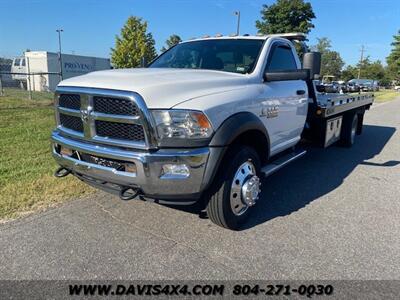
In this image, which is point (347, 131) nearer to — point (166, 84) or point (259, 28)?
point (166, 84)

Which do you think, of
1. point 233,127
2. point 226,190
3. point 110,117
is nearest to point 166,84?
point 110,117

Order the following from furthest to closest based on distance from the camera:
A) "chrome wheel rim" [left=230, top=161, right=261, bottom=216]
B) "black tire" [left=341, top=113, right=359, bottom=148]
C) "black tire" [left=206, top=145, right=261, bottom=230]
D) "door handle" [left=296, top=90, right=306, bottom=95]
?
"black tire" [left=341, top=113, right=359, bottom=148]
"door handle" [left=296, top=90, right=306, bottom=95]
"chrome wheel rim" [left=230, top=161, right=261, bottom=216]
"black tire" [left=206, top=145, right=261, bottom=230]

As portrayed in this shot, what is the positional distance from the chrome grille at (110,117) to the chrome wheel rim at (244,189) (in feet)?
3.52

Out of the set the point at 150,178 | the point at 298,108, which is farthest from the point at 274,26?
the point at 150,178

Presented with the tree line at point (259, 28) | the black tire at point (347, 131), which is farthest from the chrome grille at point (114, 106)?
the tree line at point (259, 28)

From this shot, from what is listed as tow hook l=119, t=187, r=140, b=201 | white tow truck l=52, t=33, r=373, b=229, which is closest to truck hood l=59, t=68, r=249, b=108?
white tow truck l=52, t=33, r=373, b=229

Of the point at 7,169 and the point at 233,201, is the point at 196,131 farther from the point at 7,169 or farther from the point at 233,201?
the point at 7,169

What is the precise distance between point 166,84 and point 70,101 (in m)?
1.12

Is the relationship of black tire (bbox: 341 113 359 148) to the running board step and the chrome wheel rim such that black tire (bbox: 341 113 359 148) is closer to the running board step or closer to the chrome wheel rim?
the running board step

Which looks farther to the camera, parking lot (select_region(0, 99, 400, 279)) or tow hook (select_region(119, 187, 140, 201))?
tow hook (select_region(119, 187, 140, 201))

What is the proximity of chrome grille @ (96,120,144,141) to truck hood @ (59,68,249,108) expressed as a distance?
271 mm

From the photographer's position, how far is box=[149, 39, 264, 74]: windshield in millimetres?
4270

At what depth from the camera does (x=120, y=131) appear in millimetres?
3123

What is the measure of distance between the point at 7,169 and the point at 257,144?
3770 mm
